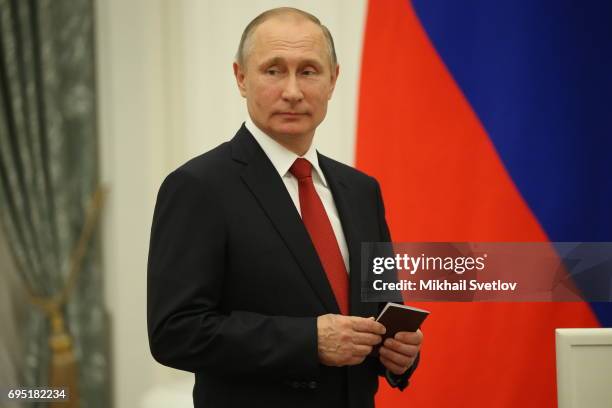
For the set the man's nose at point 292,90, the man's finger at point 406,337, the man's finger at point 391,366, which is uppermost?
the man's nose at point 292,90

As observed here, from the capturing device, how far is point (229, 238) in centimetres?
147

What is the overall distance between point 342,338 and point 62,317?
6.83 ft

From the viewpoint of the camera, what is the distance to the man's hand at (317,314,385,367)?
1.41 m

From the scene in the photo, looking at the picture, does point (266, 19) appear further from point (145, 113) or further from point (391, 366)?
point (145, 113)

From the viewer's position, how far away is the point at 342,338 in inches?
55.4

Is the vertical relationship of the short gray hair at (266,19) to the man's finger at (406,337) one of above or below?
above

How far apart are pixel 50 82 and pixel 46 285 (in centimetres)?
94

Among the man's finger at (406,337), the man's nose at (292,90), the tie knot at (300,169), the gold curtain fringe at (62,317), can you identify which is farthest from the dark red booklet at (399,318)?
the gold curtain fringe at (62,317)

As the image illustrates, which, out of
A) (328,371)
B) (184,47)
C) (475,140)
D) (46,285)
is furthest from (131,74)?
(328,371)

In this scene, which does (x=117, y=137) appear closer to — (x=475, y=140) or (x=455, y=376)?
(x=475, y=140)

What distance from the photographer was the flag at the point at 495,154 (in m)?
2.74

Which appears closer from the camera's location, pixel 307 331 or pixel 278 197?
pixel 307 331

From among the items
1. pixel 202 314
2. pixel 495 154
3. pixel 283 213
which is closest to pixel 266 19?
pixel 283 213

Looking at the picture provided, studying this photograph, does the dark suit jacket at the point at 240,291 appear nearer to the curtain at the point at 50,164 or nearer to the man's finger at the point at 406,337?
the man's finger at the point at 406,337
